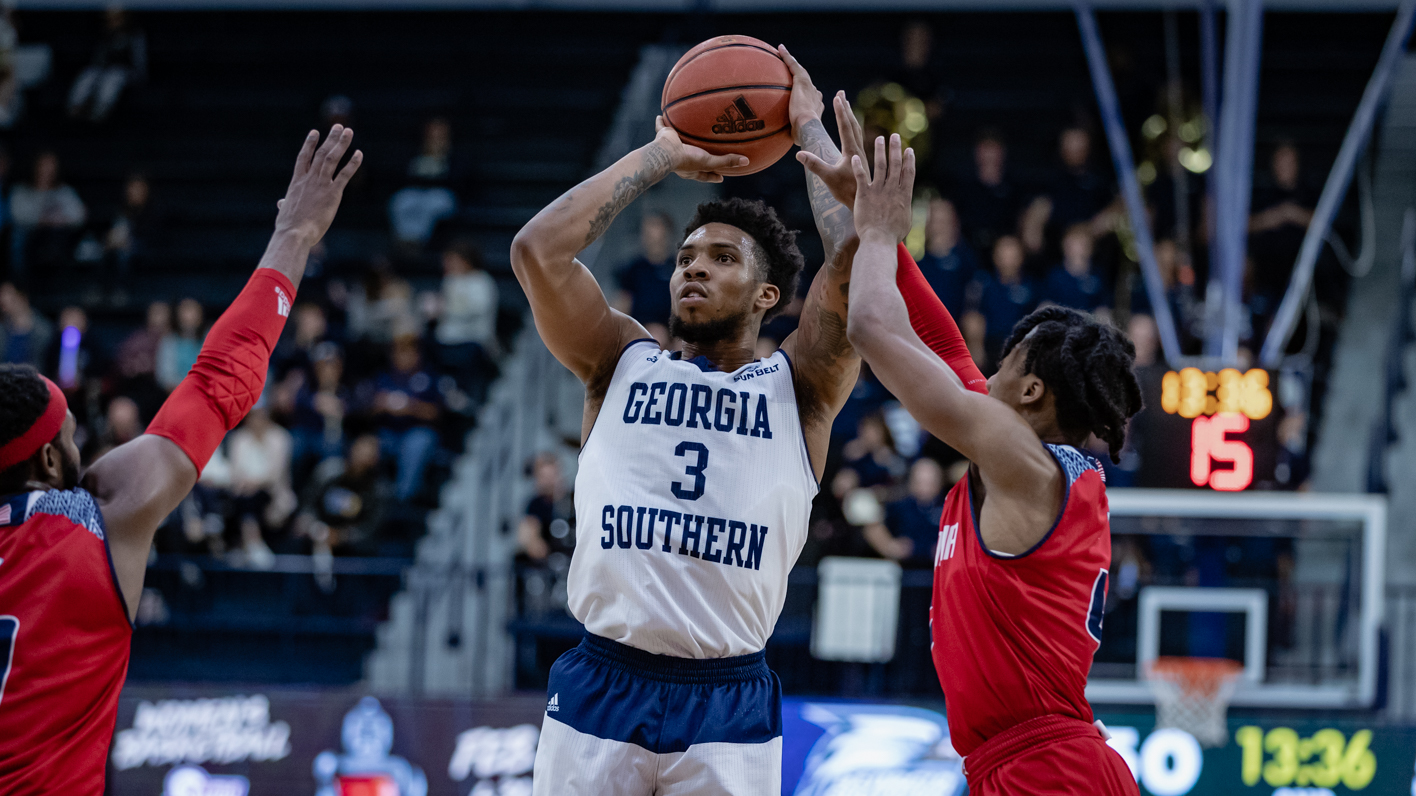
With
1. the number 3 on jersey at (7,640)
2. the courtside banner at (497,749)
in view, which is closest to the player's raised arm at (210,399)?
the number 3 on jersey at (7,640)

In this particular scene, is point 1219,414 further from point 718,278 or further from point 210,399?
point 210,399

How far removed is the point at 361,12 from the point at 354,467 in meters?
7.46

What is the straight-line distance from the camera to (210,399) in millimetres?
3369

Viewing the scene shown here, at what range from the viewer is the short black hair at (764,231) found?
4000mm

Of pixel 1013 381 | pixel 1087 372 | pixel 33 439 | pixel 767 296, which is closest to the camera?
pixel 33 439

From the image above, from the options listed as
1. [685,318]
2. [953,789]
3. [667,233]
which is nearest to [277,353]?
[667,233]

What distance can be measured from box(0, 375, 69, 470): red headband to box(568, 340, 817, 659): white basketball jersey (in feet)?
4.29

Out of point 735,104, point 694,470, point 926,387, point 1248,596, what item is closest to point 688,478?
point 694,470

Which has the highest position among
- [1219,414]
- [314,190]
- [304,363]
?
[304,363]

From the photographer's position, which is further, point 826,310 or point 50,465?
point 826,310

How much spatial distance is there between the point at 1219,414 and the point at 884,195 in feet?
18.1

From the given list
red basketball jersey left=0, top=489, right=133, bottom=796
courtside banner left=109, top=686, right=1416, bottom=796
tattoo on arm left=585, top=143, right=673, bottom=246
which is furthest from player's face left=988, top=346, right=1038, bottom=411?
courtside banner left=109, top=686, right=1416, bottom=796

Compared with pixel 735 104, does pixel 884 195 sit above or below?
below

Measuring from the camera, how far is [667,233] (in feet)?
37.1
